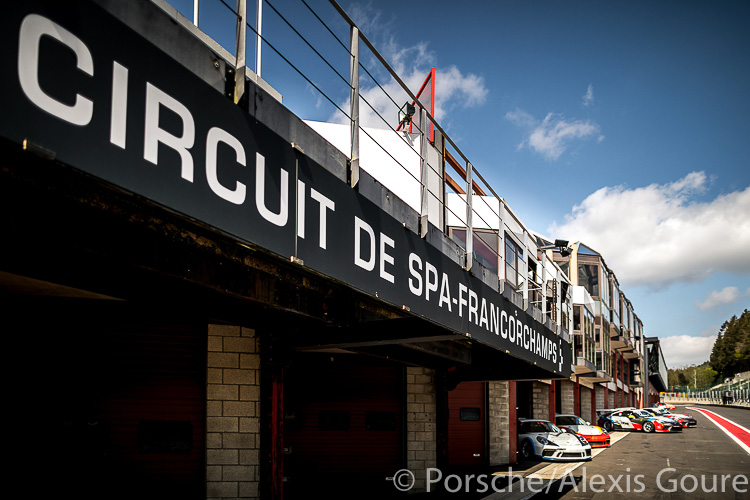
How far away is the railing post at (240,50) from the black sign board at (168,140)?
0.69 ft

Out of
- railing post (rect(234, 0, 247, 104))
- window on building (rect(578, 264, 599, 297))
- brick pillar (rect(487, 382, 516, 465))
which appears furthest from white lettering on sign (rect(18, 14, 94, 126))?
window on building (rect(578, 264, 599, 297))

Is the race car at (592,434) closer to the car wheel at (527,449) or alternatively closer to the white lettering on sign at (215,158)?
the car wheel at (527,449)

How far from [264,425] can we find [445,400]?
432cm

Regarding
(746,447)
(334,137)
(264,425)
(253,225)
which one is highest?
(334,137)

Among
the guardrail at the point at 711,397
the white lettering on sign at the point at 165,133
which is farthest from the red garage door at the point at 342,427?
the guardrail at the point at 711,397

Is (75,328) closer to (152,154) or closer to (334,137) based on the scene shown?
(152,154)

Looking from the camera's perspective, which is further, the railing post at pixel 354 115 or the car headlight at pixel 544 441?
the car headlight at pixel 544 441

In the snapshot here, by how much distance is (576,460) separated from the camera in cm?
2062

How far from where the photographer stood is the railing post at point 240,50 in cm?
381

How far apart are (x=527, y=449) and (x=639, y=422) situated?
19417 mm

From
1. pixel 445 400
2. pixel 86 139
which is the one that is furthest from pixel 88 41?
pixel 445 400

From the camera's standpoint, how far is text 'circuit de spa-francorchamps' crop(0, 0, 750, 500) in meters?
2.83

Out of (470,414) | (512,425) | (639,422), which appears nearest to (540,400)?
(512,425)

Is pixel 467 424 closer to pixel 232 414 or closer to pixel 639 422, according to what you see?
pixel 232 414
